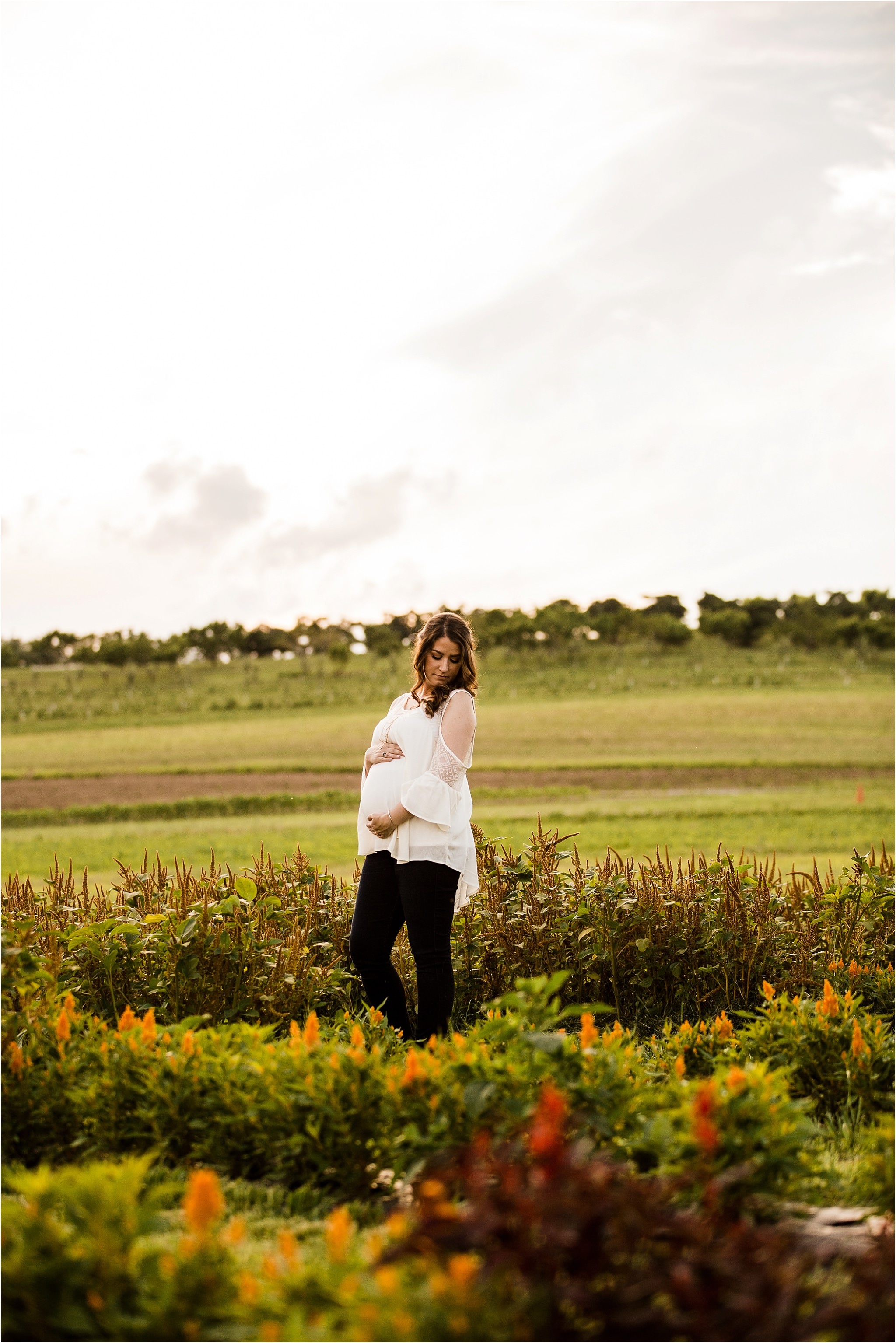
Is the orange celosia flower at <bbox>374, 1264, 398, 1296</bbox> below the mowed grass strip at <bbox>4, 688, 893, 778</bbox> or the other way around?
the other way around

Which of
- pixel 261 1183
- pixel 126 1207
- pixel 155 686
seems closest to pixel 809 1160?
pixel 261 1183

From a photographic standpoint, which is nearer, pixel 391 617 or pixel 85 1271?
pixel 85 1271

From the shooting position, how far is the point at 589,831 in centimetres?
1652

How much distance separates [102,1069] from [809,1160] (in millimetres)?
2174

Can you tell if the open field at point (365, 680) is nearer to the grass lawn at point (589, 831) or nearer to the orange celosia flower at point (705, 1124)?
the grass lawn at point (589, 831)

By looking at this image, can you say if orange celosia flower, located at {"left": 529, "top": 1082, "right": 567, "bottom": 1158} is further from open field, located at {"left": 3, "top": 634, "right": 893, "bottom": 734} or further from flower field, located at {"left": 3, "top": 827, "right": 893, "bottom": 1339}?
open field, located at {"left": 3, "top": 634, "right": 893, "bottom": 734}

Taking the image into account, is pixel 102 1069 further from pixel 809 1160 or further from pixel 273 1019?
pixel 809 1160

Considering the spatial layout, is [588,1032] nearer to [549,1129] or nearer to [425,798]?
[549,1129]

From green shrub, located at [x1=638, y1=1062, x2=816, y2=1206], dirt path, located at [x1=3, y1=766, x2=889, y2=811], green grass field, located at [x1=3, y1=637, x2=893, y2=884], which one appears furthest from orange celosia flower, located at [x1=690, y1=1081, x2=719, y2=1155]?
dirt path, located at [x1=3, y1=766, x2=889, y2=811]

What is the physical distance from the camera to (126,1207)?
215 cm

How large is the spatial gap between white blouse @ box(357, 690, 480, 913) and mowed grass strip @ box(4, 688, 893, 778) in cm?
2460

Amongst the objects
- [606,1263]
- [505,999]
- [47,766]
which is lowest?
[47,766]

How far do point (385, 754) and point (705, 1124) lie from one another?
242 centimetres

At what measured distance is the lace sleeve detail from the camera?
4223mm
